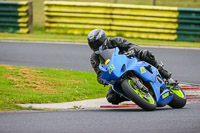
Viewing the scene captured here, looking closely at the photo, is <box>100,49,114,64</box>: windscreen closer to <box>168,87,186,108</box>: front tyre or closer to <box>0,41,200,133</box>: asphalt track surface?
<box>0,41,200,133</box>: asphalt track surface

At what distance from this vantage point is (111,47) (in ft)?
30.5

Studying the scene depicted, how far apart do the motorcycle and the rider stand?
123mm

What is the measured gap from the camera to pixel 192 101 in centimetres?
1070

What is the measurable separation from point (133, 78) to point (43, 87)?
10.3ft

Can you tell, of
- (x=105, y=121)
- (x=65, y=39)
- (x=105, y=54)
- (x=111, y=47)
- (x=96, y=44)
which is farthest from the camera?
(x=65, y=39)

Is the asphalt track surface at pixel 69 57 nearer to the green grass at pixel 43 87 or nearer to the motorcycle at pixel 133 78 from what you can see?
the green grass at pixel 43 87

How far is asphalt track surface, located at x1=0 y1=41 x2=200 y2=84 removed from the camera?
14.9m

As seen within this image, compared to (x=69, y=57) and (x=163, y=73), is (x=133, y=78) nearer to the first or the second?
(x=163, y=73)

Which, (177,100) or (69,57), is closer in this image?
(177,100)

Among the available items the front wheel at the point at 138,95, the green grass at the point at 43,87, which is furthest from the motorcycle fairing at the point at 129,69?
the green grass at the point at 43,87

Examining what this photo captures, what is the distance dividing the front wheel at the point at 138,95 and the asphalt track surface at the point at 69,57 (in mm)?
4373

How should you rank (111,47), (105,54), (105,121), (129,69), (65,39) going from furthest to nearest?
(65,39)
(111,47)
(105,54)
(129,69)
(105,121)

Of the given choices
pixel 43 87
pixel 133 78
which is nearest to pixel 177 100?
pixel 133 78

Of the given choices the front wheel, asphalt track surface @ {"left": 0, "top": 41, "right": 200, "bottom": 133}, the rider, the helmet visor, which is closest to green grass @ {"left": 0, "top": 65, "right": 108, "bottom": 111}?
asphalt track surface @ {"left": 0, "top": 41, "right": 200, "bottom": 133}
